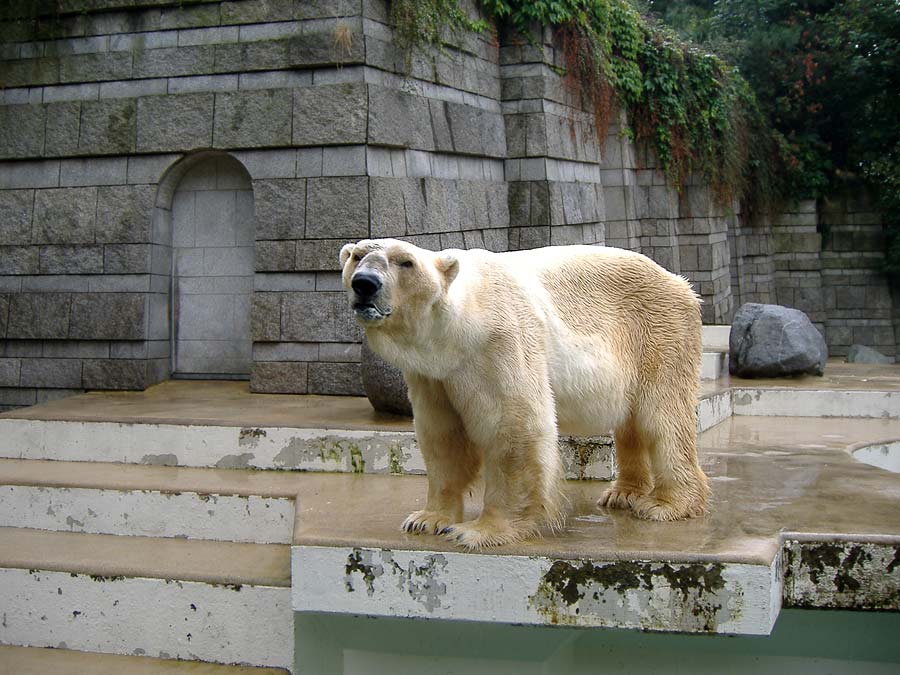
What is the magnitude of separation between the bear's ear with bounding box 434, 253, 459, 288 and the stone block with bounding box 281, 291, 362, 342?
4.37m

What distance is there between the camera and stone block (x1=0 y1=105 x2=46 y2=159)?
853 centimetres

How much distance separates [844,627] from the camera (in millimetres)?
3857

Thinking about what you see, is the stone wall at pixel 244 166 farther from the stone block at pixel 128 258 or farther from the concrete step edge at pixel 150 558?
the concrete step edge at pixel 150 558

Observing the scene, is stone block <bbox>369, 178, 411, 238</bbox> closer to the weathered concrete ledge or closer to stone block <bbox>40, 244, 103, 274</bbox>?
stone block <bbox>40, 244, 103, 274</bbox>

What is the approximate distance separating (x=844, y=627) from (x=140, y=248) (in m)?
6.58

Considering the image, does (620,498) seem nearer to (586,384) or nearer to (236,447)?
(586,384)

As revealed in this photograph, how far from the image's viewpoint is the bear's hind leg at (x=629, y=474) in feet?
13.9

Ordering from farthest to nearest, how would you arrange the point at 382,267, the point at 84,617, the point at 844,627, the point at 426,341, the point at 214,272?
the point at 214,272 < the point at 84,617 < the point at 844,627 < the point at 426,341 < the point at 382,267

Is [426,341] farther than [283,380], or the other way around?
[283,380]

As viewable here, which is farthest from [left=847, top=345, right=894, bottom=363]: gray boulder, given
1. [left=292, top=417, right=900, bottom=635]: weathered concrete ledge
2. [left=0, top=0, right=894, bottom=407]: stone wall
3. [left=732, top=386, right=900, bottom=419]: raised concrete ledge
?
[left=292, top=417, right=900, bottom=635]: weathered concrete ledge

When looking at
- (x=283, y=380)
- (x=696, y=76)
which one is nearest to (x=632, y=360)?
(x=283, y=380)

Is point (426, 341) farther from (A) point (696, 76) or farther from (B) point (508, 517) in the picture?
(A) point (696, 76)

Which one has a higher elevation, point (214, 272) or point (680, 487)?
point (214, 272)

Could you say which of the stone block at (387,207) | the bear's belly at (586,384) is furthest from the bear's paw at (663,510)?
the stone block at (387,207)
